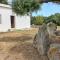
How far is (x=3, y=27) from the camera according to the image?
22859 millimetres

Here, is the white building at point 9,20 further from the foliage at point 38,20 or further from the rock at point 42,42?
the rock at point 42,42

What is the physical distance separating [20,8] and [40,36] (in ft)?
65.0

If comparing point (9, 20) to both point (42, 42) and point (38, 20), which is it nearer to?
point (38, 20)

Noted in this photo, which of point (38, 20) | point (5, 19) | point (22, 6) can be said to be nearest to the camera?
point (5, 19)

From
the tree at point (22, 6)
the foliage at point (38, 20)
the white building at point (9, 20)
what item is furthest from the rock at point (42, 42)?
the foliage at point (38, 20)

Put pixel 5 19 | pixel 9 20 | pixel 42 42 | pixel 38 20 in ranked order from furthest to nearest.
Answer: pixel 38 20 < pixel 9 20 < pixel 5 19 < pixel 42 42

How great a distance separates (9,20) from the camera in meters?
24.3

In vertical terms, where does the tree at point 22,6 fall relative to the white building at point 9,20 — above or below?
above

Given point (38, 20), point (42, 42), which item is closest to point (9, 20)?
point (38, 20)

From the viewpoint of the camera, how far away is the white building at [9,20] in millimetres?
22797

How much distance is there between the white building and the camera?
22.8 meters

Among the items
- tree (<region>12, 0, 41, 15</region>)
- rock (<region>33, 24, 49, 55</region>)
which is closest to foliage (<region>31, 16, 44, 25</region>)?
tree (<region>12, 0, 41, 15</region>)

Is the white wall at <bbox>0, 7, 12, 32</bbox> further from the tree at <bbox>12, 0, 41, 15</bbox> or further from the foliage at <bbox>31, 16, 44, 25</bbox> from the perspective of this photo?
the foliage at <bbox>31, 16, 44, 25</bbox>

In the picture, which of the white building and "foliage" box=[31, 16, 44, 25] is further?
"foliage" box=[31, 16, 44, 25]
